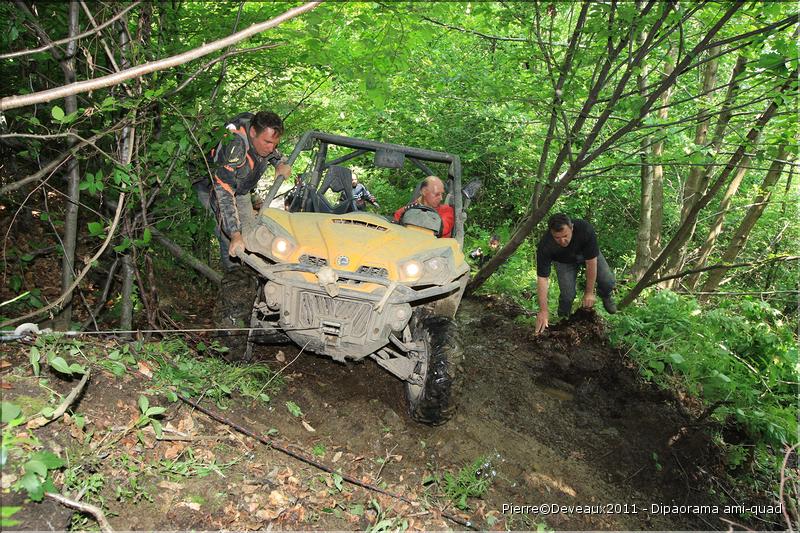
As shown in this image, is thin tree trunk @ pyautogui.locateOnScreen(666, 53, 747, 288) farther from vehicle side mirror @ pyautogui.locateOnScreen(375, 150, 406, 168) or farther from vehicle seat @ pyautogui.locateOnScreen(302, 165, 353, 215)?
vehicle seat @ pyautogui.locateOnScreen(302, 165, 353, 215)

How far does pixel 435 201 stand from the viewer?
5211 millimetres

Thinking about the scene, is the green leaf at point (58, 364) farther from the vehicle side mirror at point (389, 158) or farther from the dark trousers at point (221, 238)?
the vehicle side mirror at point (389, 158)

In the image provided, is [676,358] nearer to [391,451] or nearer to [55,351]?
[391,451]

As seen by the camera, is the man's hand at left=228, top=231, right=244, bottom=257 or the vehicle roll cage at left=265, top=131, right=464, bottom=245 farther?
the vehicle roll cage at left=265, top=131, right=464, bottom=245

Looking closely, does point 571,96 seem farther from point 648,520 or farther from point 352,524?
point 352,524

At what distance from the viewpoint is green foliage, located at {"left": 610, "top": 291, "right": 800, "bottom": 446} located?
4.38 m

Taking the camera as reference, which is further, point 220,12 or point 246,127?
point 220,12

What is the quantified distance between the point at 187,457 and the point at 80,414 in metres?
0.56

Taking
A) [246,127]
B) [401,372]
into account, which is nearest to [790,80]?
[401,372]

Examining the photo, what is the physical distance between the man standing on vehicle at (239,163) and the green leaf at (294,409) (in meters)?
1.25

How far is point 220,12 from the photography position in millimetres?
4797

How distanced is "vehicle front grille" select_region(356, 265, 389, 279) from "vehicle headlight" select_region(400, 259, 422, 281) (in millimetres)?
123

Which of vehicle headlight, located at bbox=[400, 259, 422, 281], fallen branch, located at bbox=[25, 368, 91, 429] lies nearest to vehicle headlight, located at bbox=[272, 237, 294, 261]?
vehicle headlight, located at bbox=[400, 259, 422, 281]

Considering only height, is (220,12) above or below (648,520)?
above
